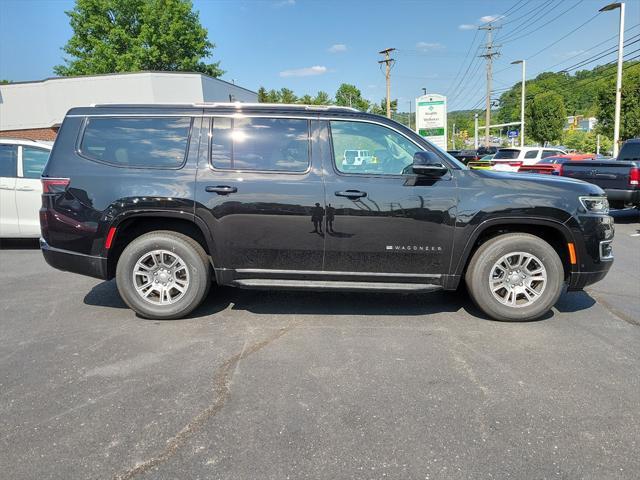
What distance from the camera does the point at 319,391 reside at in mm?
3068

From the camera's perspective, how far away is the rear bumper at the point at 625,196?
384 inches

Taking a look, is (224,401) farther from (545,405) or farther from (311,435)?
(545,405)

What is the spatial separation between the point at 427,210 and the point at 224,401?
2.34 meters

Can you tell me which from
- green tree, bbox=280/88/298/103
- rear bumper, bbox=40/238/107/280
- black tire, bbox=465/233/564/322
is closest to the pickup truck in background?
black tire, bbox=465/233/564/322

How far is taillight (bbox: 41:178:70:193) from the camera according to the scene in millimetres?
4215

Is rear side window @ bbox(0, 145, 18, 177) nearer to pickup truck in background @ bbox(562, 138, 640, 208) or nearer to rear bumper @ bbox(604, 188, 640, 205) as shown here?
pickup truck in background @ bbox(562, 138, 640, 208)

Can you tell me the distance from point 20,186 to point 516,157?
18299mm

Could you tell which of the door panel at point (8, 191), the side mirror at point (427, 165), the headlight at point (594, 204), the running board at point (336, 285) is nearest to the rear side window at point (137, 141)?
the running board at point (336, 285)

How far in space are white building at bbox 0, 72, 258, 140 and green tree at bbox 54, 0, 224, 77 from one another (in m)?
14.8

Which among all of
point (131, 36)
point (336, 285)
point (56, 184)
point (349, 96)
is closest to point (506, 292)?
point (336, 285)

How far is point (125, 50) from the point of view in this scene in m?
40.8

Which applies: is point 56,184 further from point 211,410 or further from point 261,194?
point 211,410

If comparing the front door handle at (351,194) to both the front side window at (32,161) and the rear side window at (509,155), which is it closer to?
the front side window at (32,161)

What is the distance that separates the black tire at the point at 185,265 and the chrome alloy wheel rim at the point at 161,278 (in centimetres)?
4
